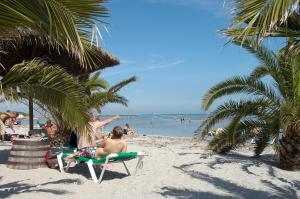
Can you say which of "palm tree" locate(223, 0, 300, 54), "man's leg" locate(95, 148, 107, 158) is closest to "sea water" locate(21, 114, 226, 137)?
"man's leg" locate(95, 148, 107, 158)

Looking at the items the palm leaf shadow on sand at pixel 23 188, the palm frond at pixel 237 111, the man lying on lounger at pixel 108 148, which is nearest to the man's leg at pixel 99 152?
the man lying on lounger at pixel 108 148

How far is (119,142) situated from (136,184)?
0.89m

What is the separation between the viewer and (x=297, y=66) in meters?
7.55

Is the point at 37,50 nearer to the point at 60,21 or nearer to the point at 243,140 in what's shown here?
the point at 243,140

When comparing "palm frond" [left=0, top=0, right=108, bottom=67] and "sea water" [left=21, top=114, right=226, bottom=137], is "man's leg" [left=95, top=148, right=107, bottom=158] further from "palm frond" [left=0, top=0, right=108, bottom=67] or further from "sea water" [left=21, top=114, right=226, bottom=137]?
"sea water" [left=21, top=114, right=226, bottom=137]

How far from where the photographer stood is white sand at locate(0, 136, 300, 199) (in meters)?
6.12

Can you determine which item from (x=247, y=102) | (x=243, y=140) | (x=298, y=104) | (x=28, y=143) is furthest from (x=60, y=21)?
(x=243, y=140)

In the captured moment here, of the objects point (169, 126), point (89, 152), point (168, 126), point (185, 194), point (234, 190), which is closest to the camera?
point (185, 194)

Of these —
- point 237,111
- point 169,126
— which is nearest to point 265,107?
point 237,111

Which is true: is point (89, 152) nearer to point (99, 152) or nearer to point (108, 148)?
point (99, 152)

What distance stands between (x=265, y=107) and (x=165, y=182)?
10.3 feet

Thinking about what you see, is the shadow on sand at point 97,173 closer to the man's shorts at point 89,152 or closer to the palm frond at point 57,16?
the man's shorts at point 89,152

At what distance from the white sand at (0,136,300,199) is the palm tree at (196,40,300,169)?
2.32 ft

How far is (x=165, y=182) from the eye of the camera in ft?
23.1
